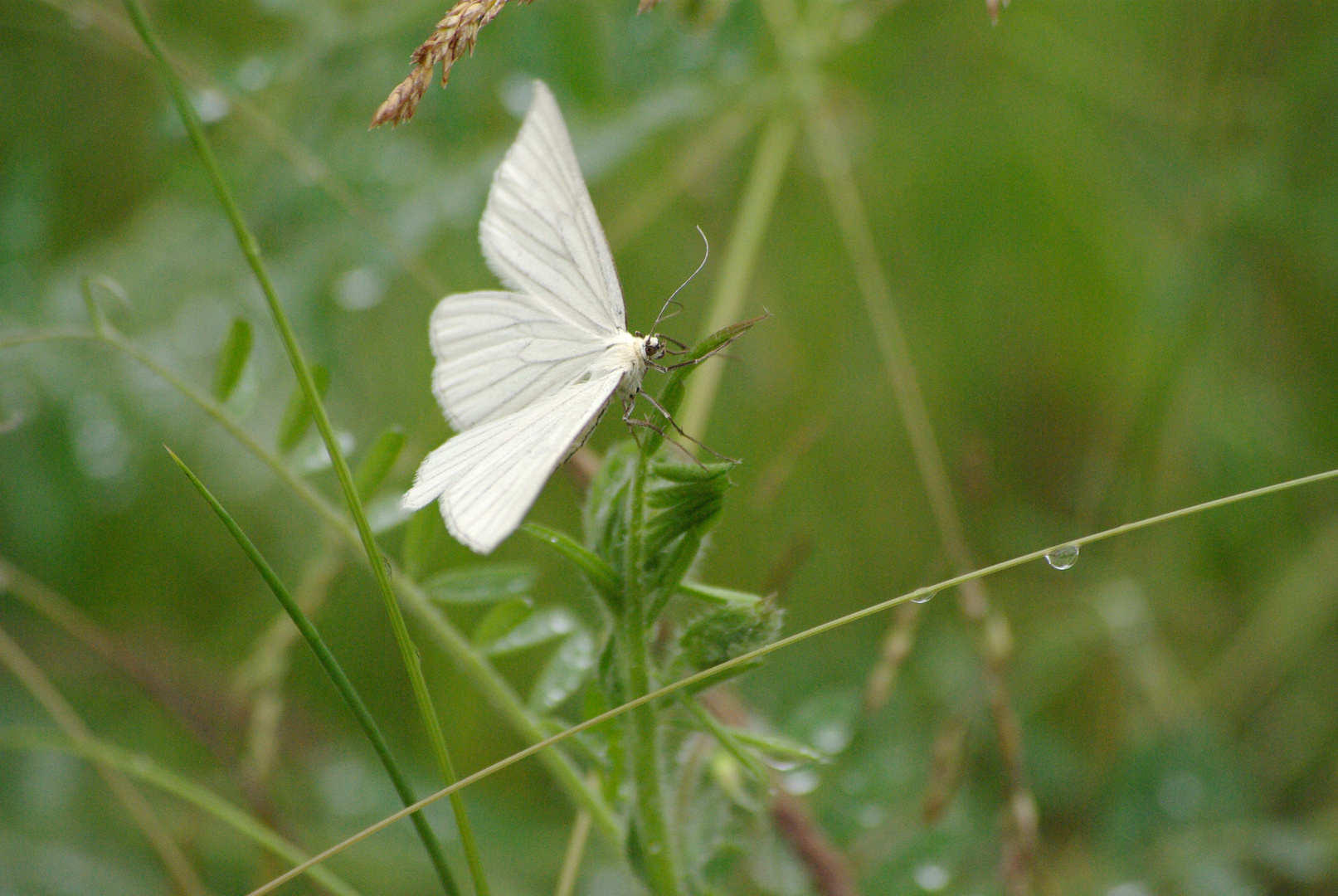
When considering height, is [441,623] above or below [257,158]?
below

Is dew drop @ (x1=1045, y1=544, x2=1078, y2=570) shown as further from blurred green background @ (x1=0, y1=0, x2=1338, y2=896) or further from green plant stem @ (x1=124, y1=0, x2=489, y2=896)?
green plant stem @ (x1=124, y1=0, x2=489, y2=896)

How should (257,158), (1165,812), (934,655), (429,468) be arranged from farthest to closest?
(934,655) < (257,158) < (1165,812) < (429,468)

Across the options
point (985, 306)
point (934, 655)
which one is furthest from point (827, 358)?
point (934, 655)

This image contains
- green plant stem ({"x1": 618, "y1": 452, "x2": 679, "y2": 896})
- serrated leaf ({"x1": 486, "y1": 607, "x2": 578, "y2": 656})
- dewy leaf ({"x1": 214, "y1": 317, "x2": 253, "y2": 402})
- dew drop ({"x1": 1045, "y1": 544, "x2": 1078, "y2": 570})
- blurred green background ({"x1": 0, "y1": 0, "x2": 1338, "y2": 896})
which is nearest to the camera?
green plant stem ({"x1": 618, "y1": 452, "x2": 679, "y2": 896})

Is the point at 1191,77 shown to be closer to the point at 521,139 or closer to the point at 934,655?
the point at 934,655

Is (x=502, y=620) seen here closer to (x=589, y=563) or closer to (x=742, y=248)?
(x=589, y=563)

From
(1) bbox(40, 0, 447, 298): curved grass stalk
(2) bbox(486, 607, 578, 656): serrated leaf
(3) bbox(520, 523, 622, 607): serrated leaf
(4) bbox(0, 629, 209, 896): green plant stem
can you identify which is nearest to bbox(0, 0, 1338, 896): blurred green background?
(1) bbox(40, 0, 447, 298): curved grass stalk
